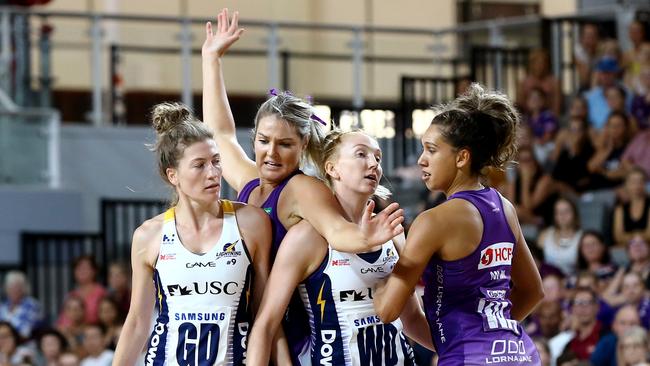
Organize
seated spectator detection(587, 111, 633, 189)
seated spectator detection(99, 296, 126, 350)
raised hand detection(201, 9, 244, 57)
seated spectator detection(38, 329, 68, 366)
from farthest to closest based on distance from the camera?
1. seated spectator detection(587, 111, 633, 189)
2. seated spectator detection(99, 296, 126, 350)
3. seated spectator detection(38, 329, 68, 366)
4. raised hand detection(201, 9, 244, 57)

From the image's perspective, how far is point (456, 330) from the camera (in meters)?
4.47

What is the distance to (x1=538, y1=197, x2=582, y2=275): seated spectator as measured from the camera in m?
9.13

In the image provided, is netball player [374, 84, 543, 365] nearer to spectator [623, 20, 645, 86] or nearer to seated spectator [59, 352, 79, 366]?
seated spectator [59, 352, 79, 366]

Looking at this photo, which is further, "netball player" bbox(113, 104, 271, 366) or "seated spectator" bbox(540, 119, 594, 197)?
"seated spectator" bbox(540, 119, 594, 197)

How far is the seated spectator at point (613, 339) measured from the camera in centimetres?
781

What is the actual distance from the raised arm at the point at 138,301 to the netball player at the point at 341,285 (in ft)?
1.35

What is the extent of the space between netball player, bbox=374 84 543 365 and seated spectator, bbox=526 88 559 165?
610cm

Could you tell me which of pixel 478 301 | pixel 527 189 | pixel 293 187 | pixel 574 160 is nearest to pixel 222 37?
pixel 293 187

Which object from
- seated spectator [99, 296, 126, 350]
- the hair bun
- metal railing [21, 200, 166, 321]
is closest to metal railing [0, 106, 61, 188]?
metal railing [21, 200, 166, 321]

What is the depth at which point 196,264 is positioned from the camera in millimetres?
4570

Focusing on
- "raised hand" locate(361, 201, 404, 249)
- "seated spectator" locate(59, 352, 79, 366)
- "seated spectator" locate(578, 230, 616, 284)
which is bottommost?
"seated spectator" locate(59, 352, 79, 366)

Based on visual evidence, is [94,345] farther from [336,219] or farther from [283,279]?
[336,219]

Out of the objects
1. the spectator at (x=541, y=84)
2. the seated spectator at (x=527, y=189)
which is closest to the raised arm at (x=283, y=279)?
the seated spectator at (x=527, y=189)

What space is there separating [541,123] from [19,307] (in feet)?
13.5
